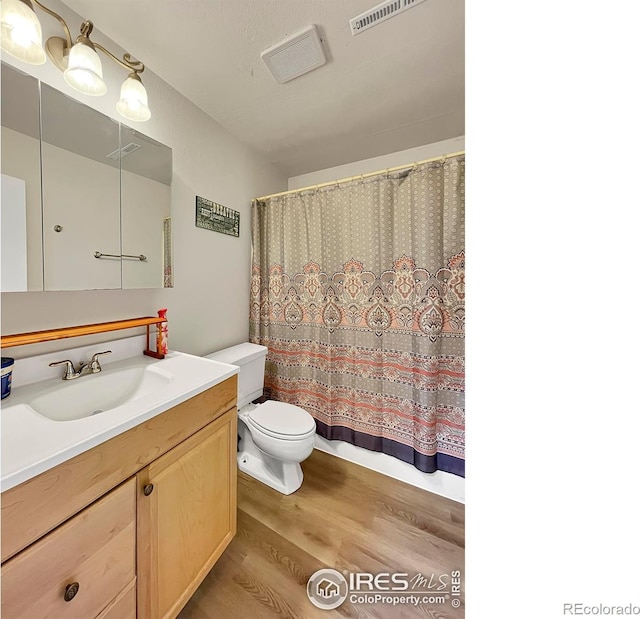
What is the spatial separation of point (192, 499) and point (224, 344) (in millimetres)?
982

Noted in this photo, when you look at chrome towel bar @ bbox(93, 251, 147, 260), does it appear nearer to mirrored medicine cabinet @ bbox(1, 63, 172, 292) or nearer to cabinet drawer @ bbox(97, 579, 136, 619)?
mirrored medicine cabinet @ bbox(1, 63, 172, 292)

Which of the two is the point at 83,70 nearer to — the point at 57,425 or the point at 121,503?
the point at 57,425

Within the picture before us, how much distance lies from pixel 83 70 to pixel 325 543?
2.19 metres

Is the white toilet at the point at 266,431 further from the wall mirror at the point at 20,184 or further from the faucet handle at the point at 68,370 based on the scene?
the wall mirror at the point at 20,184

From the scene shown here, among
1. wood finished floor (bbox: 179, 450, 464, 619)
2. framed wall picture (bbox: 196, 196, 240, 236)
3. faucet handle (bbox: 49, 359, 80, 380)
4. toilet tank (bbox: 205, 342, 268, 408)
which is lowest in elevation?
wood finished floor (bbox: 179, 450, 464, 619)

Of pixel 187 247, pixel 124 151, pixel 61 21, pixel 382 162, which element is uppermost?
pixel 382 162

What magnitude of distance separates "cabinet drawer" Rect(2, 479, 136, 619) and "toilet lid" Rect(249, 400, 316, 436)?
29.6 inches

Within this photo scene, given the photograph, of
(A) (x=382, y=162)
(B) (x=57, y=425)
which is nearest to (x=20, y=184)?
(B) (x=57, y=425)

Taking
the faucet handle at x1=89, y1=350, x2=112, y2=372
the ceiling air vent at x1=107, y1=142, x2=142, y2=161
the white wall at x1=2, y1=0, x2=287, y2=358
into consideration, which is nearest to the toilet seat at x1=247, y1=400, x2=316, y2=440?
the white wall at x1=2, y1=0, x2=287, y2=358

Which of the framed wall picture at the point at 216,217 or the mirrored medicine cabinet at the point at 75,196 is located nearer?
the mirrored medicine cabinet at the point at 75,196

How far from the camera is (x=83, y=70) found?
910 mm

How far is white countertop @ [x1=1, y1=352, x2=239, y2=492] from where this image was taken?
0.51 metres

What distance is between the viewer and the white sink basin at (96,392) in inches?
32.9

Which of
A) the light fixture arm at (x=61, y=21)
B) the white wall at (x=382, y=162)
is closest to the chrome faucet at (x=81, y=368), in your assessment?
the light fixture arm at (x=61, y=21)
